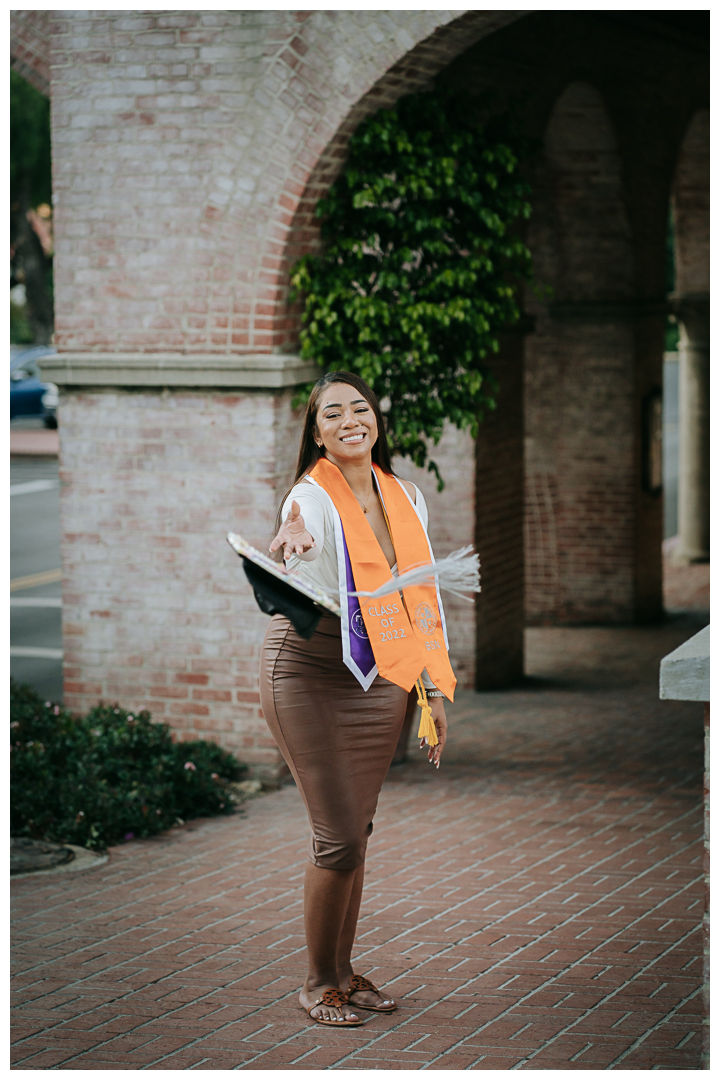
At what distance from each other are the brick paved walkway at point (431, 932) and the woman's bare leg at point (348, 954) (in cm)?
9

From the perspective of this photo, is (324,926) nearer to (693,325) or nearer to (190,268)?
(190,268)

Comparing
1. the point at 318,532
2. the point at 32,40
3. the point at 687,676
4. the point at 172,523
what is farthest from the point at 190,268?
the point at 687,676

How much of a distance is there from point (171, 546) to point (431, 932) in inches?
120

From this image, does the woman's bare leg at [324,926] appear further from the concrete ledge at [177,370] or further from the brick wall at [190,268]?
the concrete ledge at [177,370]

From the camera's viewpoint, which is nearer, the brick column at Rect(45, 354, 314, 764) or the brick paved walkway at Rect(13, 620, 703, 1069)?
the brick paved walkway at Rect(13, 620, 703, 1069)

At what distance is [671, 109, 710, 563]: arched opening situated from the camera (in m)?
14.7

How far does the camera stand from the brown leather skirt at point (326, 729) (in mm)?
4289

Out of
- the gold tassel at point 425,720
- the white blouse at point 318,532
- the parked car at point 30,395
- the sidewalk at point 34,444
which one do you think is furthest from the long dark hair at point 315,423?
the parked car at point 30,395

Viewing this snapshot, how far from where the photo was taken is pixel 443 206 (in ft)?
24.2

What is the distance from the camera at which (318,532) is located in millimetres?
4191

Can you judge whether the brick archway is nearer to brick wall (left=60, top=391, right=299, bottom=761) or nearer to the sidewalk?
brick wall (left=60, top=391, right=299, bottom=761)

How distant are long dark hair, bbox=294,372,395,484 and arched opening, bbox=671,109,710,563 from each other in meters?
10.7

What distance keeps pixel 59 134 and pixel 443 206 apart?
2217mm

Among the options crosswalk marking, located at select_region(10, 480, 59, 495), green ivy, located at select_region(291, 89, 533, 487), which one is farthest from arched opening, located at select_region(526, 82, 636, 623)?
crosswalk marking, located at select_region(10, 480, 59, 495)
